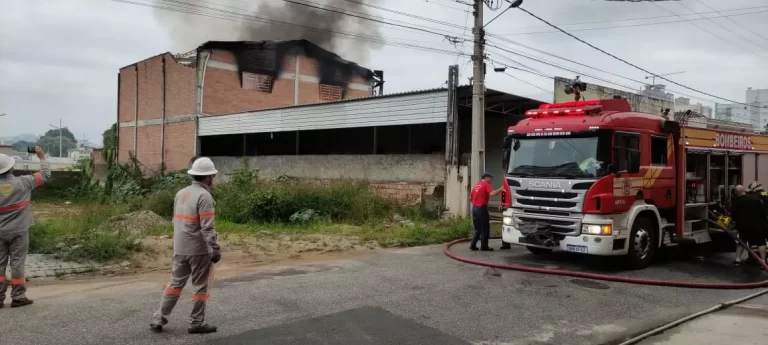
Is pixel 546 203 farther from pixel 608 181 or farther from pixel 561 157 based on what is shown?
pixel 608 181

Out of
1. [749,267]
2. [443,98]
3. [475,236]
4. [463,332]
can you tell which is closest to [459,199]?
[443,98]

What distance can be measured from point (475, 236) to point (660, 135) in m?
3.80

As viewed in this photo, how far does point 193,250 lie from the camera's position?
4.88 metres

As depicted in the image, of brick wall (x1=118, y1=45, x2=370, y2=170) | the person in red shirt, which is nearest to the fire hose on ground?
the person in red shirt

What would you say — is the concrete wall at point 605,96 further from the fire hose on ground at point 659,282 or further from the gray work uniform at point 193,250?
the gray work uniform at point 193,250

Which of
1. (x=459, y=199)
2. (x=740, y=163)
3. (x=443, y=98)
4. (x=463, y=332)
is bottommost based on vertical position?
(x=463, y=332)

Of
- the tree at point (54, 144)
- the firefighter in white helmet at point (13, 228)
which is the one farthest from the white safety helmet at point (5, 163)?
the tree at point (54, 144)

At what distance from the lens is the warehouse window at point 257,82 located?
29.1m

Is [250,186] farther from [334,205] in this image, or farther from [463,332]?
[463,332]

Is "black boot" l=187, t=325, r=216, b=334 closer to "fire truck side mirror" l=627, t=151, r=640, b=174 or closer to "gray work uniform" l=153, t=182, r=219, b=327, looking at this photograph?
"gray work uniform" l=153, t=182, r=219, b=327

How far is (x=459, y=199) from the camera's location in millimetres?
15312

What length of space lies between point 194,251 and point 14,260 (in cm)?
238

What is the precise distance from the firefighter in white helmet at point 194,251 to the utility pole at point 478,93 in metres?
9.69

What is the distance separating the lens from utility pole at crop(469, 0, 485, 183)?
13906mm
